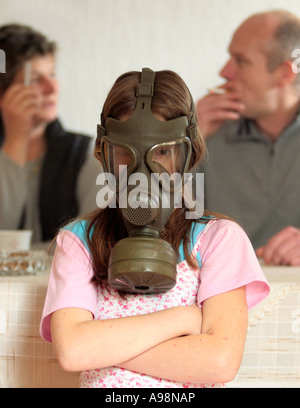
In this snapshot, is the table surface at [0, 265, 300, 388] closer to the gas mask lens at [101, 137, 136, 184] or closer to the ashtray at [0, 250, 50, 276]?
the ashtray at [0, 250, 50, 276]

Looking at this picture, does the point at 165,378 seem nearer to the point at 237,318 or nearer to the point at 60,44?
the point at 237,318

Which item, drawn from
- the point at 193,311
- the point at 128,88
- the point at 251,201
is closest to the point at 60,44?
the point at 251,201

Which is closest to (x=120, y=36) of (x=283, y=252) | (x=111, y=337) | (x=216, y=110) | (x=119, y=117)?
(x=216, y=110)

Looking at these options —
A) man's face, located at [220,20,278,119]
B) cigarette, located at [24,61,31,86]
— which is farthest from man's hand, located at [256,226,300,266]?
cigarette, located at [24,61,31,86]

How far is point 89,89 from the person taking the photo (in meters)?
2.52

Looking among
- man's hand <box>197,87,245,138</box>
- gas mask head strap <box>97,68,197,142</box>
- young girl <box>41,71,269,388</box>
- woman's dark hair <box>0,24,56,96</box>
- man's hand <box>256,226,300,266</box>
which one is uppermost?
woman's dark hair <box>0,24,56,96</box>

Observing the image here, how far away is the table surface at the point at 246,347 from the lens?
47.3 inches

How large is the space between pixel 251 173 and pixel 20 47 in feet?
3.90

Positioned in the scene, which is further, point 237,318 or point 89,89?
point 89,89

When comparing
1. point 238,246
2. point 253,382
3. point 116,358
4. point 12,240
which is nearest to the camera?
point 116,358

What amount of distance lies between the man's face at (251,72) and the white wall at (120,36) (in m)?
0.05

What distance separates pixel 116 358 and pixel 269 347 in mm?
451

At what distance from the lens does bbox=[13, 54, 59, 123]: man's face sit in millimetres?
2541

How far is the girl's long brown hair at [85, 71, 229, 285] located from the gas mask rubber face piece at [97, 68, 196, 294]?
0.02 meters
